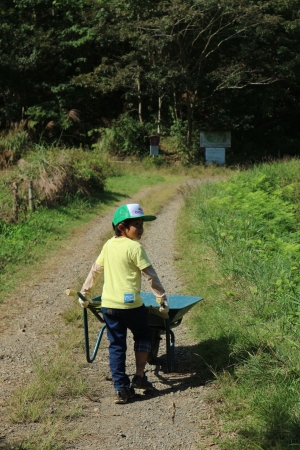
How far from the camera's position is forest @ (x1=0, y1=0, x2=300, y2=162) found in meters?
26.6

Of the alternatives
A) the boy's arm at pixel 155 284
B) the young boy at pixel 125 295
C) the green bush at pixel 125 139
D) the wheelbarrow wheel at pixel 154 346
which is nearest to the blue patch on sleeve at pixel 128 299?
the young boy at pixel 125 295

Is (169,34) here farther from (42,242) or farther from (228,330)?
(228,330)

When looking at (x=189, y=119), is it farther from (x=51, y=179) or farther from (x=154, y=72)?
(x=51, y=179)

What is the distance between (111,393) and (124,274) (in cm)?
106

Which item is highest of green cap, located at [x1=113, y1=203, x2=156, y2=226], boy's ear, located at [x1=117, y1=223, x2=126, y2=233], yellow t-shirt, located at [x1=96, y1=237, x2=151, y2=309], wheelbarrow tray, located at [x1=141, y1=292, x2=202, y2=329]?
green cap, located at [x1=113, y1=203, x2=156, y2=226]

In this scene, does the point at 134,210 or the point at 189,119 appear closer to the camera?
the point at 134,210

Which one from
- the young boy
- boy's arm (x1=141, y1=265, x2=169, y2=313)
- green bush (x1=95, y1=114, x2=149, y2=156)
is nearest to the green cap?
the young boy

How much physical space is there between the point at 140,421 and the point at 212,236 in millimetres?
6293

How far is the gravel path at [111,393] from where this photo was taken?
4.78 metres

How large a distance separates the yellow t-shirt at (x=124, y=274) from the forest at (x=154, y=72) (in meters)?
21.0

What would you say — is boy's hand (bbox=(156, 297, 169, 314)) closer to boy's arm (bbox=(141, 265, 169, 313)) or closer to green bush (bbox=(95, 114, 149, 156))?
boy's arm (bbox=(141, 265, 169, 313))

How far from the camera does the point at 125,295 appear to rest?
216 inches

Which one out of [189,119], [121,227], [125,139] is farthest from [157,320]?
[189,119]

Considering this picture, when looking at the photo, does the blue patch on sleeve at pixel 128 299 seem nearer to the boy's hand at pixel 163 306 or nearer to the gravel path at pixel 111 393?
the boy's hand at pixel 163 306
